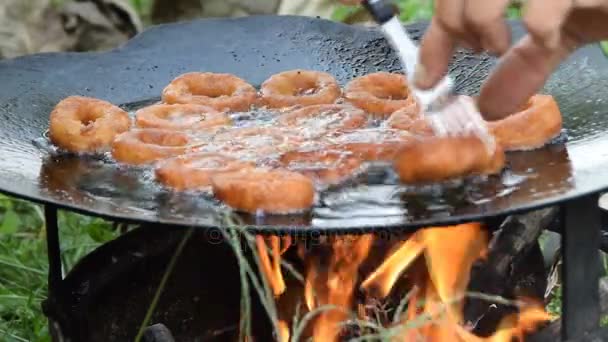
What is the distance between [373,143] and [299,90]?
1.65 feet

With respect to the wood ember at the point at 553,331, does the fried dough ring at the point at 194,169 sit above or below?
above

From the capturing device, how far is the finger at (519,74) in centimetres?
149

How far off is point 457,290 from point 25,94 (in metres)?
1.22

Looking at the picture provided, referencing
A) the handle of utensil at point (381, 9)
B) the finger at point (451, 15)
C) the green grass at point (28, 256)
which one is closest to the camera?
the finger at point (451, 15)

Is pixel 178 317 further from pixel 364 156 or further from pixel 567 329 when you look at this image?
pixel 567 329

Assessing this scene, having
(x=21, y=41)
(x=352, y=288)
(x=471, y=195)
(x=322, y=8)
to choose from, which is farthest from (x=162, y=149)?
(x=322, y=8)

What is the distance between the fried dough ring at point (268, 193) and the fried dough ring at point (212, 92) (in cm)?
65

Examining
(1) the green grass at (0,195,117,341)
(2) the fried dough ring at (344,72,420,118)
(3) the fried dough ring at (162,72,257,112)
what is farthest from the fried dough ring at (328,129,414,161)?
(1) the green grass at (0,195,117,341)

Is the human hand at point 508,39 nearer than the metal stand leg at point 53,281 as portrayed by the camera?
Yes

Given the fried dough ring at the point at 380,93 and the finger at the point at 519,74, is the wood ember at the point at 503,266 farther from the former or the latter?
the finger at the point at 519,74

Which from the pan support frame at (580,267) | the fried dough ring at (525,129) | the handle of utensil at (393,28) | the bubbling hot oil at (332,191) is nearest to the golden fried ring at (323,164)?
the bubbling hot oil at (332,191)

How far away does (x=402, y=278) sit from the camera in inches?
90.0

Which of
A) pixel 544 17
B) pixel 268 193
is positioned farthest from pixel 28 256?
pixel 544 17

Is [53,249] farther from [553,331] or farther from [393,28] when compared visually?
[553,331]
